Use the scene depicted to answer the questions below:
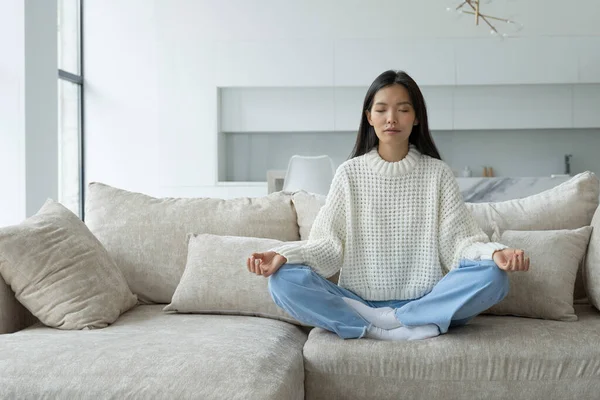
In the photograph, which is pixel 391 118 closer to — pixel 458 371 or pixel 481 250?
pixel 481 250

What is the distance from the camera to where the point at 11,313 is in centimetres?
253

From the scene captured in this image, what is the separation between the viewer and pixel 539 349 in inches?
86.5

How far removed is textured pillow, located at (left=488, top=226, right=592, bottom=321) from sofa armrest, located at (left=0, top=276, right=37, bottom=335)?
1520mm

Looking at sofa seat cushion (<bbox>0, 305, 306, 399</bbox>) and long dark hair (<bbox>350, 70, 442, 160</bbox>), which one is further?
long dark hair (<bbox>350, 70, 442, 160</bbox>)

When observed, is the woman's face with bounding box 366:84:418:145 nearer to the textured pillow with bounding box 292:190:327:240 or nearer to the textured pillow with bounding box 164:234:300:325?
the textured pillow with bounding box 292:190:327:240

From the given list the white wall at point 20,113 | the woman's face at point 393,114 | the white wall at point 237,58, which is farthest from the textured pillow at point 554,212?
Result: the white wall at point 237,58

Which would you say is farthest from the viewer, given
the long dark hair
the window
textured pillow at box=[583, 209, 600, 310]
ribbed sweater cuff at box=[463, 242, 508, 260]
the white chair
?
the window

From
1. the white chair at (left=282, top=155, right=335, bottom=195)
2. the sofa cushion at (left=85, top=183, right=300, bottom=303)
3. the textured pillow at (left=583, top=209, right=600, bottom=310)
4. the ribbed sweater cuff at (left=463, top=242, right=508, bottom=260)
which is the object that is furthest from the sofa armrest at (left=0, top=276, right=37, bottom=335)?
the white chair at (left=282, top=155, right=335, bottom=195)

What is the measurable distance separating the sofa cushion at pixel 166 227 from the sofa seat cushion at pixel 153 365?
1.85 feet

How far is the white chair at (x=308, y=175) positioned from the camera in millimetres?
5367

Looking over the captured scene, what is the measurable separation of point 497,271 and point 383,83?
0.78 metres

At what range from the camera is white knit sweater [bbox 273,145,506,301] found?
2578mm

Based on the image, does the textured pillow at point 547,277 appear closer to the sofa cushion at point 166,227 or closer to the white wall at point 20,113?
the sofa cushion at point 166,227

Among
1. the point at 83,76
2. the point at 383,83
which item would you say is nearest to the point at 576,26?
the point at 83,76
